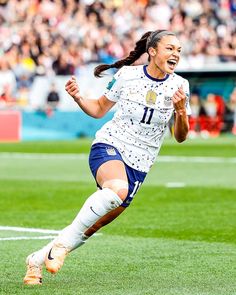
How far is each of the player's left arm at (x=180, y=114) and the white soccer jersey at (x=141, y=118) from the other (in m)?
0.17

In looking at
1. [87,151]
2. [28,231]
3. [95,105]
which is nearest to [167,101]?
[95,105]

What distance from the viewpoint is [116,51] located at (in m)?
34.0

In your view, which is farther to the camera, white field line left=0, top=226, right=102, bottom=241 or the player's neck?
white field line left=0, top=226, right=102, bottom=241

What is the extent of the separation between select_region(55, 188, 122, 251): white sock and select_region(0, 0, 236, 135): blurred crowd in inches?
968

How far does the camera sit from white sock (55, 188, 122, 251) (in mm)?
7648

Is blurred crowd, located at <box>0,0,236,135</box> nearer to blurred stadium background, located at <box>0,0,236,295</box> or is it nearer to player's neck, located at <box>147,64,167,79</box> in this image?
blurred stadium background, located at <box>0,0,236,295</box>

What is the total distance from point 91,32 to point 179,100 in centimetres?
2711

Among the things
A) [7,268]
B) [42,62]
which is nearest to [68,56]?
[42,62]

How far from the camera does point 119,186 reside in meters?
7.72

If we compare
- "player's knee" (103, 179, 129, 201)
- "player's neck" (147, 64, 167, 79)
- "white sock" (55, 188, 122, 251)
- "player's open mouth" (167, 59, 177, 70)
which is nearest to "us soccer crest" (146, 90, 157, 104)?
"player's neck" (147, 64, 167, 79)

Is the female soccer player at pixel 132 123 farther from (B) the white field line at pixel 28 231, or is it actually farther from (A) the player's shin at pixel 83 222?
(B) the white field line at pixel 28 231

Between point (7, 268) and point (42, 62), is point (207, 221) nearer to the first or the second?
point (7, 268)

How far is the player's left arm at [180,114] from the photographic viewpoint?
7742 mm

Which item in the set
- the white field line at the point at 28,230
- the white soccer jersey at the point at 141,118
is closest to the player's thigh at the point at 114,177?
the white soccer jersey at the point at 141,118
